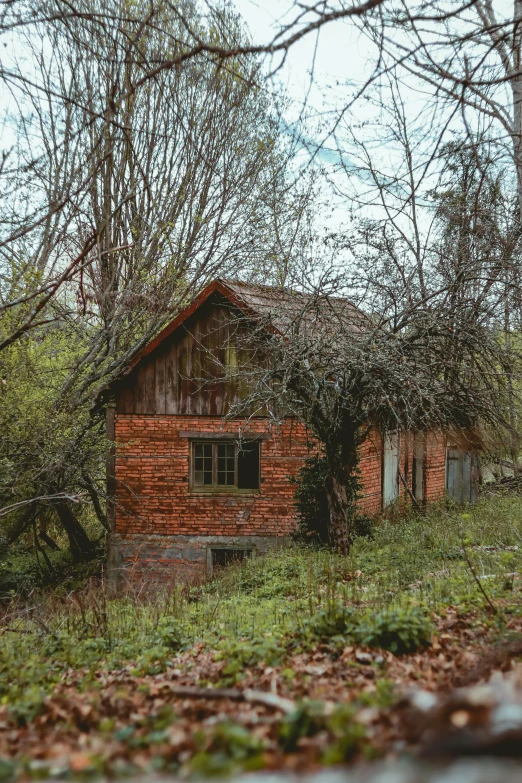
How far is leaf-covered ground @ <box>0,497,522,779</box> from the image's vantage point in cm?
281

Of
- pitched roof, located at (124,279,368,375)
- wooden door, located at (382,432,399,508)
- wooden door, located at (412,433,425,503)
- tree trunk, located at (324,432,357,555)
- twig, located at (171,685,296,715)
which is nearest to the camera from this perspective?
twig, located at (171,685,296,715)

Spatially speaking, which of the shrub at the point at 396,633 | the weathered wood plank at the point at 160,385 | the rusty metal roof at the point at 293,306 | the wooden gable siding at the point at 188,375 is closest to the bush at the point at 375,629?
the shrub at the point at 396,633

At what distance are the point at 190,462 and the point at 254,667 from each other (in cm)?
1017

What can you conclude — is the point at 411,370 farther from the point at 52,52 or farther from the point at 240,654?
the point at 52,52

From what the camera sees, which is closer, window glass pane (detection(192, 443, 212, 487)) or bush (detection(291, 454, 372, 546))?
bush (detection(291, 454, 372, 546))

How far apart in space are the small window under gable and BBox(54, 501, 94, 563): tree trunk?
5039 millimetres

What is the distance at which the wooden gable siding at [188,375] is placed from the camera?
574 inches

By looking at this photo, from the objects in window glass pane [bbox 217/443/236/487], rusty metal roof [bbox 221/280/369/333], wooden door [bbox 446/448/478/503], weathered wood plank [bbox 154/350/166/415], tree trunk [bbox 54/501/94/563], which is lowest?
tree trunk [bbox 54/501/94/563]

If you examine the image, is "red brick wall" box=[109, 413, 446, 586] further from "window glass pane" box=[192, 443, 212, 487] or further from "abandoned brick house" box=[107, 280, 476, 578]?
"window glass pane" box=[192, 443, 212, 487]

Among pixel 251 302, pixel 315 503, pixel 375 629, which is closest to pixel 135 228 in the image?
Result: pixel 251 302

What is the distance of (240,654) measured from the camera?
492 cm

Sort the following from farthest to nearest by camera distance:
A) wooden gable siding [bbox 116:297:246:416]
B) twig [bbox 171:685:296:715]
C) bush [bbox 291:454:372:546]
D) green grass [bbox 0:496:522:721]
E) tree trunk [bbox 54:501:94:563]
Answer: tree trunk [bbox 54:501:94:563] < wooden gable siding [bbox 116:297:246:416] < bush [bbox 291:454:372:546] < green grass [bbox 0:496:522:721] < twig [bbox 171:685:296:715]

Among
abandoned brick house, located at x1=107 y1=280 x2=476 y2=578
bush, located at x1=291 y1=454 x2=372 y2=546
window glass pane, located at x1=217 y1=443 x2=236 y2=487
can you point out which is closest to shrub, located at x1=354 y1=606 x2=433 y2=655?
bush, located at x1=291 y1=454 x2=372 y2=546

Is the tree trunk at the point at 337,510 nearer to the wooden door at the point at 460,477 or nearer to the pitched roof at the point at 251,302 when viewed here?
the pitched roof at the point at 251,302
